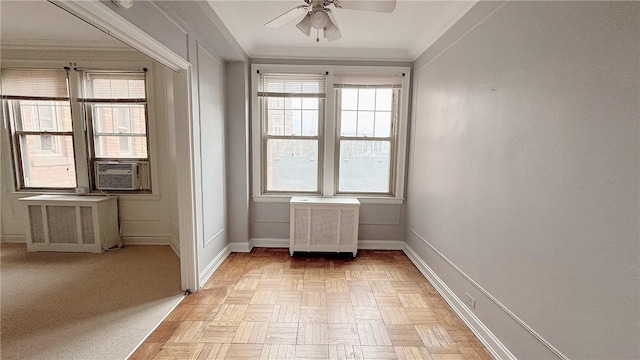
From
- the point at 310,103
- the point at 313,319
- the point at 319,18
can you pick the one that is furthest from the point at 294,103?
the point at 313,319

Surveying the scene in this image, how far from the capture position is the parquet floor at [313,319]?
1729 mm

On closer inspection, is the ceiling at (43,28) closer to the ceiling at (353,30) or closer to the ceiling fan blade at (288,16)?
the ceiling at (353,30)

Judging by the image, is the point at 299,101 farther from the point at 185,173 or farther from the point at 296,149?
the point at 185,173

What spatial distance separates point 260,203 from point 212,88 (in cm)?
156

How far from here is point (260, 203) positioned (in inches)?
140

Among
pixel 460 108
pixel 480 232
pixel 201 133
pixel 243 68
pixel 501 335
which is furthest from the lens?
pixel 243 68

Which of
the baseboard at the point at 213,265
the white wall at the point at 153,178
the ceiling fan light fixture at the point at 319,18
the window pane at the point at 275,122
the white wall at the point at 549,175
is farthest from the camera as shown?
the window pane at the point at 275,122

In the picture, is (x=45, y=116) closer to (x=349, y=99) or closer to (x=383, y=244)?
(x=349, y=99)

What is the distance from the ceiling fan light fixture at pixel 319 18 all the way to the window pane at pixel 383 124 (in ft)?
5.91

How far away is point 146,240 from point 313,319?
2828 millimetres

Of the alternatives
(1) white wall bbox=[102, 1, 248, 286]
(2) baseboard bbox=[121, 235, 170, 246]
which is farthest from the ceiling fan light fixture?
(2) baseboard bbox=[121, 235, 170, 246]

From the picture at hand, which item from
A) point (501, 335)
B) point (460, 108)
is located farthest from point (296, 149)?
point (501, 335)

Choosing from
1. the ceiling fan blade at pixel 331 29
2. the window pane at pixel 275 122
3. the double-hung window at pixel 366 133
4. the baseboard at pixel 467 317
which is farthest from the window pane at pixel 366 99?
the baseboard at pixel 467 317

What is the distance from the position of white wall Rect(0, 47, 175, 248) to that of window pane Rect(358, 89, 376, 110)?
2421 mm
